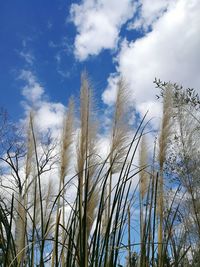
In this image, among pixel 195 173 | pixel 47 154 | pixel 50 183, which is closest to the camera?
pixel 50 183

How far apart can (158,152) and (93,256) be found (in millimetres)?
1375

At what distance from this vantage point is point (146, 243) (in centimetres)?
277

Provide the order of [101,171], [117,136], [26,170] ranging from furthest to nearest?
1. [26,170]
2. [117,136]
3. [101,171]

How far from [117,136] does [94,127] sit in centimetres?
34

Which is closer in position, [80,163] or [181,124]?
[80,163]

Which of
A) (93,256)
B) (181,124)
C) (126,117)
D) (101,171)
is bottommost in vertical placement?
(93,256)

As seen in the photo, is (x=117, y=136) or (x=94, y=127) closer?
(x=94, y=127)

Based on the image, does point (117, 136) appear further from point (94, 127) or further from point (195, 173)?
point (195, 173)

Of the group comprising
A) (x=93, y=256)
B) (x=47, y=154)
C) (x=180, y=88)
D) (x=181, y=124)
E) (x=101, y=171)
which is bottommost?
(x=93, y=256)

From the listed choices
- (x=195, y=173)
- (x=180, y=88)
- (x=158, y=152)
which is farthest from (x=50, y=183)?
(x=180, y=88)

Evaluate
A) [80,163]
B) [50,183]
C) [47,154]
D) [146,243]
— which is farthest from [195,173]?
[47,154]

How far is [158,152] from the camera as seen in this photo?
3.45m

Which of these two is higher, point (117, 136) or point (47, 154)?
point (47, 154)

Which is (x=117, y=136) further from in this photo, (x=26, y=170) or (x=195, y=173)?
(x=195, y=173)
